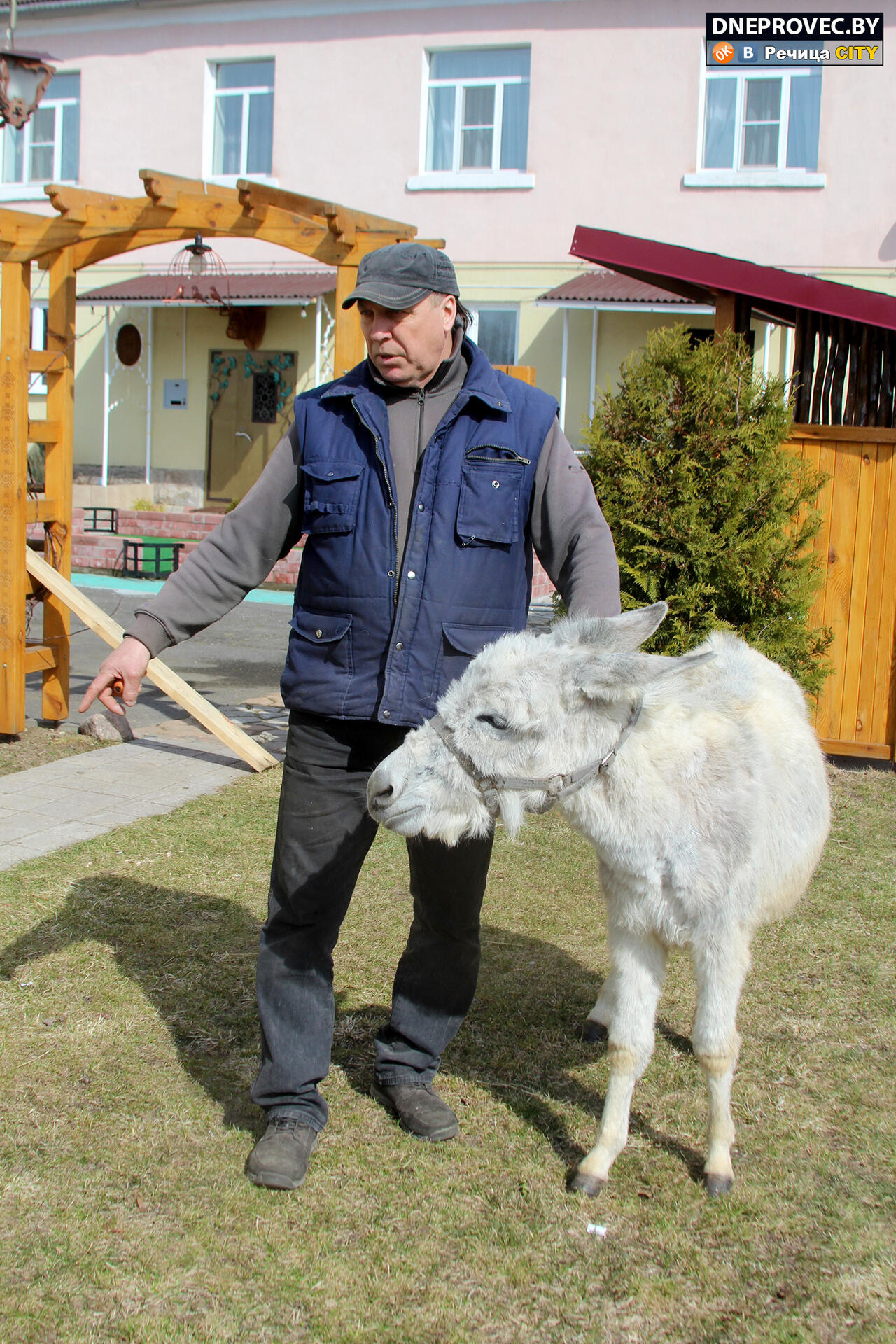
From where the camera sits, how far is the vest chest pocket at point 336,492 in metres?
3.07

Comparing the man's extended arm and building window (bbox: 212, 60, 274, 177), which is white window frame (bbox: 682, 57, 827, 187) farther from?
the man's extended arm

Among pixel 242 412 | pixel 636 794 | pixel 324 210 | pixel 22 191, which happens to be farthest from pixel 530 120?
pixel 636 794

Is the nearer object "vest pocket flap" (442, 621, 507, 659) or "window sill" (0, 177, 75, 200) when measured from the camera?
"vest pocket flap" (442, 621, 507, 659)

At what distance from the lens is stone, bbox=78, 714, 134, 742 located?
25.5 feet

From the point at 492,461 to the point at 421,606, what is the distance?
17.3 inches

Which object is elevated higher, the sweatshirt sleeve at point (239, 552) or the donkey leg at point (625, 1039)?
the sweatshirt sleeve at point (239, 552)

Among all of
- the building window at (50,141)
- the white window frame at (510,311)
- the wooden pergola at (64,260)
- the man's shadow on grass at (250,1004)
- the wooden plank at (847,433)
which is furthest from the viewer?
the building window at (50,141)

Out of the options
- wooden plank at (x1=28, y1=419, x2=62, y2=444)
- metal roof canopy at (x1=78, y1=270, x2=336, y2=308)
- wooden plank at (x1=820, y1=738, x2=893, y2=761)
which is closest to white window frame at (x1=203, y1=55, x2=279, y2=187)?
metal roof canopy at (x1=78, y1=270, x2=336, y2=308)

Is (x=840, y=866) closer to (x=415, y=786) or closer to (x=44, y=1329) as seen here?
(x=415, y=786)

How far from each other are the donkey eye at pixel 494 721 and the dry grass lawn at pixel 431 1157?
4.20ft

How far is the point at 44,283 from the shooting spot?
21.3m

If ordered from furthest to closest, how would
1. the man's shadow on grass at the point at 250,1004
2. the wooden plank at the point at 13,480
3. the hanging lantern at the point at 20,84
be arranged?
the hanging lantern at the point at 20,84 < the wooden plank at the point at 13,480 < the man's shadow on grass at the point at 250,1004

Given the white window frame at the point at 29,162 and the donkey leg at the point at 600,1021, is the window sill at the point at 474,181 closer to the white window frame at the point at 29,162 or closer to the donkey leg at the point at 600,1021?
the white window frame at the point at 29,162

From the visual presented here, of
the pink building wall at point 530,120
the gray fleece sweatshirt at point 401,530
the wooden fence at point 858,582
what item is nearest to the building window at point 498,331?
the pink building wall at point 530,120
